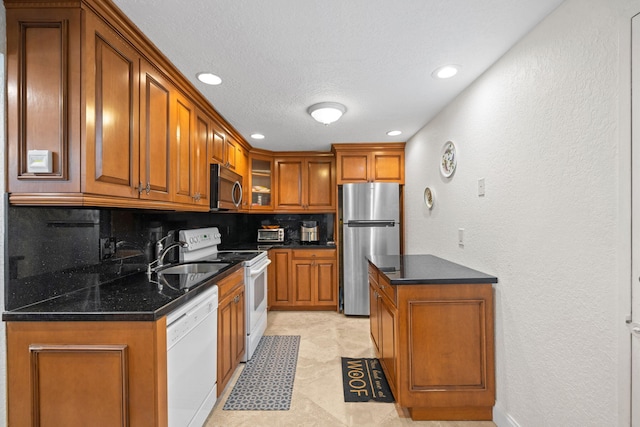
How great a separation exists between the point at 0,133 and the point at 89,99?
364mm

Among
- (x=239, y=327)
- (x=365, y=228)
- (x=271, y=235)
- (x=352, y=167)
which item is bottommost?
(x=239, y=327)

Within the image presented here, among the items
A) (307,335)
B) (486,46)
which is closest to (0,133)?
(486,46)

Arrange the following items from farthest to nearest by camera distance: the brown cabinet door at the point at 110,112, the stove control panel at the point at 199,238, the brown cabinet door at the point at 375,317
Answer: the stove control panel at the point at 199,238 → the brown cabinet door at the point at 375,317 → the brown cabinet door at the point at 110,112

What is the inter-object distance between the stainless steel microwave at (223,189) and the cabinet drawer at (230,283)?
0.62 meters

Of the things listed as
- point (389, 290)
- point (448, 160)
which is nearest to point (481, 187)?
point (448, 160)

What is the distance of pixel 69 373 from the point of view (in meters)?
1.15

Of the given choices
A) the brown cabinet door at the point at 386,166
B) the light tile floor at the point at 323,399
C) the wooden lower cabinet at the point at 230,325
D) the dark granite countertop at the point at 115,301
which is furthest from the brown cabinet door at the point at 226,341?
the brown cabinet door at the point at 386,166

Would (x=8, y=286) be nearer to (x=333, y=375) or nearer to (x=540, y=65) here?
(x=333, y=375)

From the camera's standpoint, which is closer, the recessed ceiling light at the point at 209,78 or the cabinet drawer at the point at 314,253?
the recessed ceiling light at the point at 209,78

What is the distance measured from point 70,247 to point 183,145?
0.90 meters

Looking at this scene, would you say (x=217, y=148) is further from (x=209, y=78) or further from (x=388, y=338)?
(x=388, y=338)

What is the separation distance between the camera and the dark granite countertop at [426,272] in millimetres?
1731

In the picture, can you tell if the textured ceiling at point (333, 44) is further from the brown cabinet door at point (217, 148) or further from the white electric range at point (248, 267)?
the white electric range at point (248, 267)

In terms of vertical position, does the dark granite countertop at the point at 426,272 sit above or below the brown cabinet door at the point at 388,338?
above
